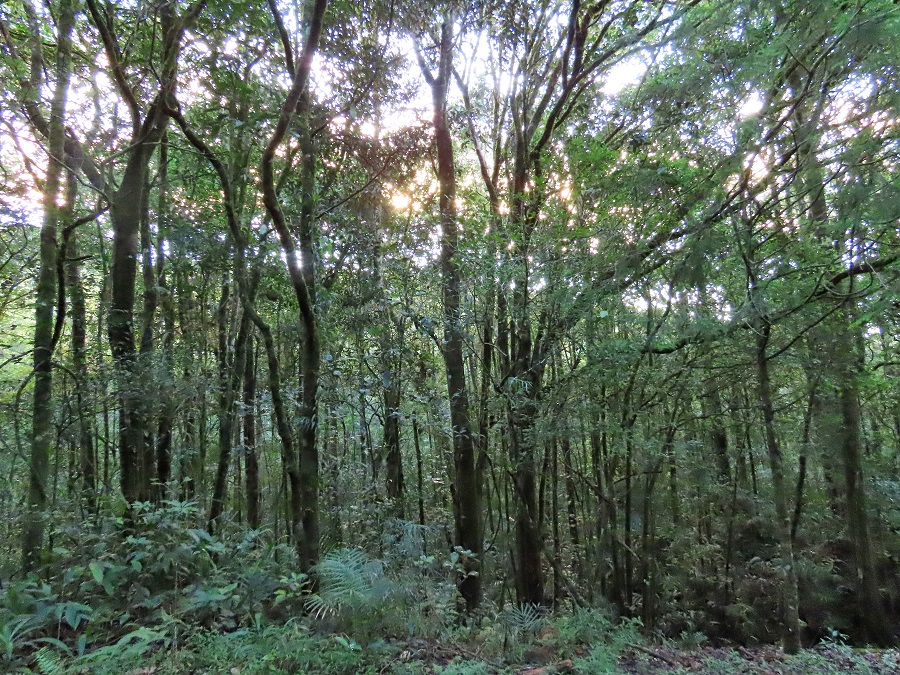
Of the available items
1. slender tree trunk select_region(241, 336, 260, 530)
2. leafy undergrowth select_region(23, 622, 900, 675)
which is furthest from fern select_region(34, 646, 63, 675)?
slender tree trunk select_region(241, 336, 260, 530)

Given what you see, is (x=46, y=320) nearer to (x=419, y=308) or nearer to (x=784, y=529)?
(x=419, y=308)

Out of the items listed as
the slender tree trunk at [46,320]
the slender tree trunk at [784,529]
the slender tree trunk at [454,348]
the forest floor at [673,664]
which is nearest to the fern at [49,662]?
the slender tree trunk at [46,320]

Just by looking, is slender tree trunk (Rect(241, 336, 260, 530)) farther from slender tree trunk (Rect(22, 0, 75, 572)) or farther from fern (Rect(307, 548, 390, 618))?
fern (Rect(307, 548, 390, 618))

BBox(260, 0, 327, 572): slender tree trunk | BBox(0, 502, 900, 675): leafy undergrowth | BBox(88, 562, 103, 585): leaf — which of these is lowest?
BBox(0, 502, 900, 675): leafy undergrowth

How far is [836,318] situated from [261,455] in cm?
993

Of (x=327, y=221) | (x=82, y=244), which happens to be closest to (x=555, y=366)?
(x=327, y=221)

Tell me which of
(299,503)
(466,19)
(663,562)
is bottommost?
(663,562)

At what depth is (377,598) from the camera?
3021 millimetres

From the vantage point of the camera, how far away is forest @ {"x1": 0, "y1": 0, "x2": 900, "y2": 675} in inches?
129

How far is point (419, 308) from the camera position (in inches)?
222

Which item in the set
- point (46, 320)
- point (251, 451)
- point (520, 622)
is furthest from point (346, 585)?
point (251, 451)

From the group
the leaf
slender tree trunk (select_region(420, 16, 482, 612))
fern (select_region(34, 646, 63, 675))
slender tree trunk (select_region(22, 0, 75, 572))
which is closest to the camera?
fern (select_region(34, 646, 63, 675))

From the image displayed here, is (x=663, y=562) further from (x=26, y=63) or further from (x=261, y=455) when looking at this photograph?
(x=26, y=63)

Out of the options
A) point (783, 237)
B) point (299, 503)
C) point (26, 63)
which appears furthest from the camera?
point (783, 237)
